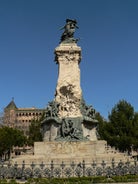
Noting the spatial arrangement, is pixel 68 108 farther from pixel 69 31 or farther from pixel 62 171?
pixel 62 171

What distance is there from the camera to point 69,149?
1102 inches

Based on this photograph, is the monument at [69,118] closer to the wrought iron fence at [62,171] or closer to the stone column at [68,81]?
the stone column at [68,81]

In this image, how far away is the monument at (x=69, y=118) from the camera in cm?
2798

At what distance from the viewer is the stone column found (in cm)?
3194

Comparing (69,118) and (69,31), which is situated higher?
(69,31)

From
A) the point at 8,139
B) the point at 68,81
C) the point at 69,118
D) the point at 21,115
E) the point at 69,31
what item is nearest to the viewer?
the point at 69,118

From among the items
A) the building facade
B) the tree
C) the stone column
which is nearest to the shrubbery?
the stone column

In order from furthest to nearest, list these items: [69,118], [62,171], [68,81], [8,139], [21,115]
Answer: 1. [21,115]
2. [8,139]
3. [68,81]
4. [69,118]
5. [62,171]

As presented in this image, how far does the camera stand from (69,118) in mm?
30984

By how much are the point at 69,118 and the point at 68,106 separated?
1523 mm

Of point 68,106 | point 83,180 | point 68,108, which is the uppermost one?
point 68,106

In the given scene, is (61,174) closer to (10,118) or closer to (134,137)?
(134,137)

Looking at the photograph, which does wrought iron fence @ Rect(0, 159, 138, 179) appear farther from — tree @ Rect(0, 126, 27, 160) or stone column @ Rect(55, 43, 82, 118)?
tree @ Rect(0, 126, 27, 160)

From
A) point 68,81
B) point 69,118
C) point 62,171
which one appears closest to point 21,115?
point 68,81
